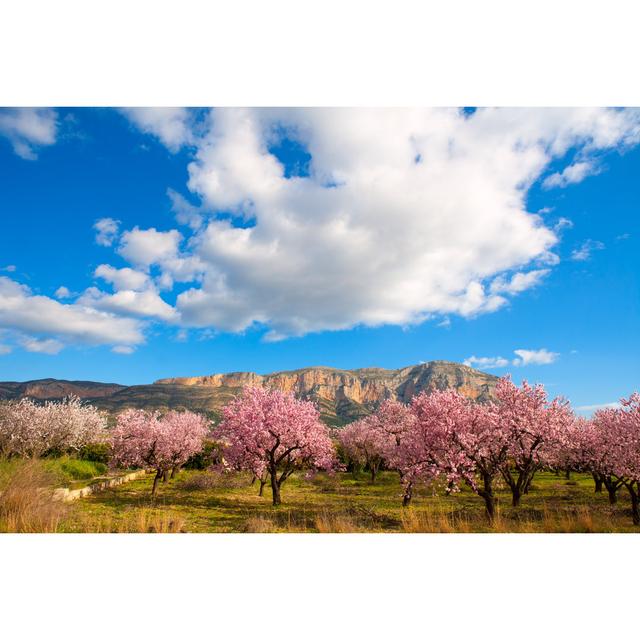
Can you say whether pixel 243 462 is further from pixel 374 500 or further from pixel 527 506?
pixel 527 506

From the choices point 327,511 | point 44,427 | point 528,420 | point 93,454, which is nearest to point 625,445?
point 528,420

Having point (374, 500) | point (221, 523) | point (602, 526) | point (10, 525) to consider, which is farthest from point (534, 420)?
point (10, 525)

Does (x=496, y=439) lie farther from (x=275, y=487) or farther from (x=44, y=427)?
(x=44, y=427)

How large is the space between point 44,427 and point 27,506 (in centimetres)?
2856

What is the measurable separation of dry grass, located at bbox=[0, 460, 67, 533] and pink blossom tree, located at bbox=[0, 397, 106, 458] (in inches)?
854

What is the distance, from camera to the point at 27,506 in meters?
12.2

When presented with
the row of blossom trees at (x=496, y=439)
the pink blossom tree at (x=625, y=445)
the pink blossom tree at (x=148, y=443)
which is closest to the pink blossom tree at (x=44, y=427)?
the pink blossom tree at (x=148, y=443)

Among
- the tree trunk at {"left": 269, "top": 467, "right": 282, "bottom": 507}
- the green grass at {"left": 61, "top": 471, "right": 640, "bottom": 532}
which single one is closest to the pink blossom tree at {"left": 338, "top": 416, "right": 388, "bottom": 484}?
the green grass at {"left": 61, "top": 471, "right": 640, "bottom": 532}

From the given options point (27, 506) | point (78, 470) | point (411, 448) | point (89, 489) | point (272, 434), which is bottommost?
point (89, 489)

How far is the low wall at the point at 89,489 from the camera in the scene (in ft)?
62.2

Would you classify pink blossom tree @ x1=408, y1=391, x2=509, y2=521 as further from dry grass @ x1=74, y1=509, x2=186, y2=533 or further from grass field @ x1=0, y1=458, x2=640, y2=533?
dry grass @ x1=74, y1=509, x2=186, y2=533

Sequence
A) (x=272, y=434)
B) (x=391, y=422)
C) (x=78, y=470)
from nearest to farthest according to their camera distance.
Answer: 1. (x=272, y=434)
2. (x=391, y=422)
3. (x=78, y=470)

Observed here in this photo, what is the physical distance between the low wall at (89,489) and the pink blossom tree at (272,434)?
785 cm
